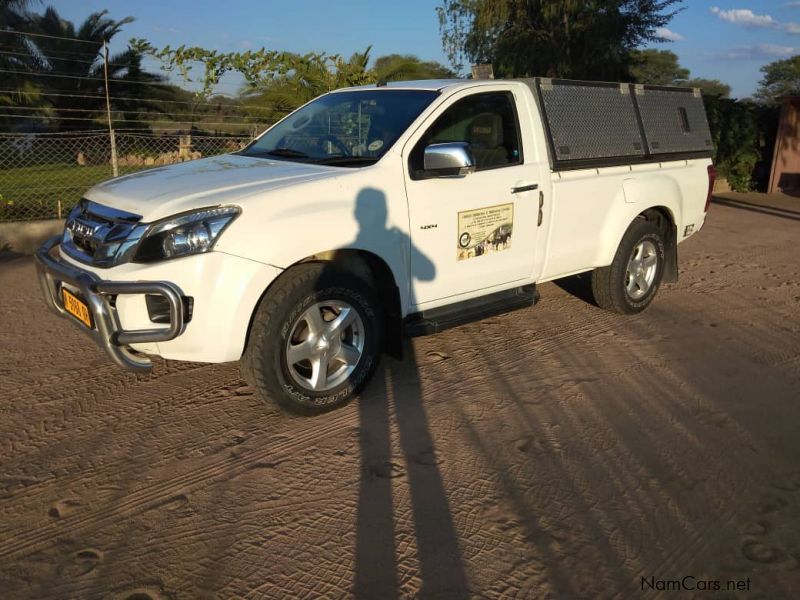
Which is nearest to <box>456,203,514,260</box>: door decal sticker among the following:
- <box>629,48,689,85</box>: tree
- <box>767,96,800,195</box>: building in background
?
<box>767,96,800,195</box>: building in background

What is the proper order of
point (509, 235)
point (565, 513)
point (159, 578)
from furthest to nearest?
point (509, 235) < point (565, 513) < point (159, 578)

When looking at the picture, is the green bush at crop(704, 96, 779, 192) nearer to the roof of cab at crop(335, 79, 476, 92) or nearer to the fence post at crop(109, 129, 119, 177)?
the roof of cab at crop(335, 79, 476, 92)

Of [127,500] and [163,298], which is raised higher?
[163,298]

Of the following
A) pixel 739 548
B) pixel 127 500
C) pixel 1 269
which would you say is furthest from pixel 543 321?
pixel 1 269

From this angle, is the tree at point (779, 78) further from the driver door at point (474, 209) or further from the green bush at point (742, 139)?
the driver door at point (474, 209)

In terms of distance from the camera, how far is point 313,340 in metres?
3.81

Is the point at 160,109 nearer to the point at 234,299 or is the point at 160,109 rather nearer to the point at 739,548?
the point at 234,299

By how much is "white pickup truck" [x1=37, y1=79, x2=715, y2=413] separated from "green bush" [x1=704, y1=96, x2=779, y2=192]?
35.3ft

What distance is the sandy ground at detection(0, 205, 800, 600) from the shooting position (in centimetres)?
264

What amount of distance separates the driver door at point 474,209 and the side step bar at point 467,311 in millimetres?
62

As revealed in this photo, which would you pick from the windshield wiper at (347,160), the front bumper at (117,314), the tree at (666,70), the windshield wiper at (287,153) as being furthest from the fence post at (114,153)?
the tree at (666,70)

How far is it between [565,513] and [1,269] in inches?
265

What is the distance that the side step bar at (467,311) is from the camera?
425 centimetres

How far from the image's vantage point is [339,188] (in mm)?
3740
